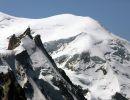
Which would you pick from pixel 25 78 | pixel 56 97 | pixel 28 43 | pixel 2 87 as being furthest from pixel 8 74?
pixel 28 43

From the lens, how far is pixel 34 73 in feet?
418

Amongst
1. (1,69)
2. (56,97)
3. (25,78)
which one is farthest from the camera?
(56,97)

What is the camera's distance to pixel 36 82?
12481 centimetres

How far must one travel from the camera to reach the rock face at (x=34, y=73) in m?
118

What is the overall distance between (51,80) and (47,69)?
16.4ft

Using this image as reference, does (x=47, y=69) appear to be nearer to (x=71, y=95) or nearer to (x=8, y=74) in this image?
(x=71, y=95)

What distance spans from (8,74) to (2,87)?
314cm

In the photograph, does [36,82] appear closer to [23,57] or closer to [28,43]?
[23,57]

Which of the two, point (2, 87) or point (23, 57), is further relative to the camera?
point (23, 57)

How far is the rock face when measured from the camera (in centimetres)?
11781

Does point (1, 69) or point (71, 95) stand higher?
point (1, 69)

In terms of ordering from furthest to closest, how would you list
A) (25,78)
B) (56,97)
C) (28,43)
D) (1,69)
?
(28,43) → (56,97) → (25,78) → (1,69)

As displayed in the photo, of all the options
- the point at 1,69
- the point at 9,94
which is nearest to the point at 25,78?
the point at 1,69

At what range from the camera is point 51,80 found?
135 m
